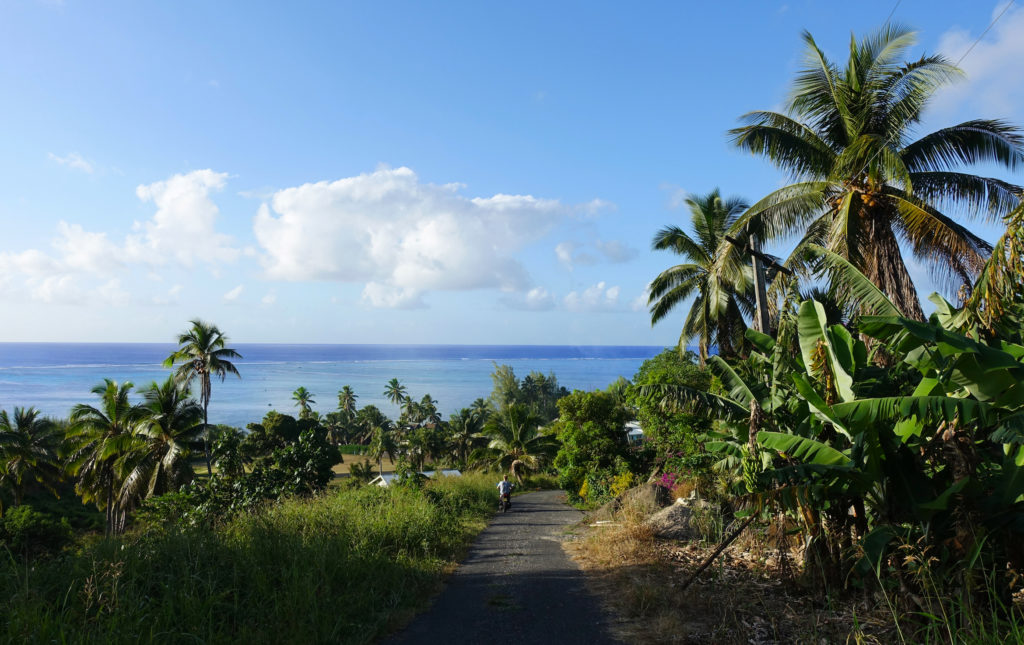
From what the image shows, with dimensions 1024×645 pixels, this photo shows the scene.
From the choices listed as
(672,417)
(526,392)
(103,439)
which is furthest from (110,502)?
(526,392)

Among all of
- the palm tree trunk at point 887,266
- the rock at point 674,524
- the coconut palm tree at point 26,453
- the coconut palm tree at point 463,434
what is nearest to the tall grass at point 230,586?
the rock at point 674,524

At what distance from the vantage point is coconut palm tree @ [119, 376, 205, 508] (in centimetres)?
2561

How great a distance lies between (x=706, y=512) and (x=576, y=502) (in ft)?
29.3

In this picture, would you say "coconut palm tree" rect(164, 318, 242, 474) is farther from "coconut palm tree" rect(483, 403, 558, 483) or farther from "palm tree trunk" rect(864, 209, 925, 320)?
"palm tree trunk" rect(864, 209, 925, 320)

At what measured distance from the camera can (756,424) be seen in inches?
A: 290

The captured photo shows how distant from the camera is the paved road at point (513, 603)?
21.9 feet

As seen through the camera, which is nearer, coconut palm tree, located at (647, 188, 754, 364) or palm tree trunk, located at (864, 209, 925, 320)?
palm tree trunk, located at (864, 209, 925, 320)

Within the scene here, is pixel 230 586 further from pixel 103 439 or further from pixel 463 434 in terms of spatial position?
pixel 463 434

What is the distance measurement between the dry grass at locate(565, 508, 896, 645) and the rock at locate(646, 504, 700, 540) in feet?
1.63

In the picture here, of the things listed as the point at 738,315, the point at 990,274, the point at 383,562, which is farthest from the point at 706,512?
the point at 738,315

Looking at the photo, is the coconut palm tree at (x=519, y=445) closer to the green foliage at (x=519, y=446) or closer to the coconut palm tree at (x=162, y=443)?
the green foliage at (x=519, y=446)

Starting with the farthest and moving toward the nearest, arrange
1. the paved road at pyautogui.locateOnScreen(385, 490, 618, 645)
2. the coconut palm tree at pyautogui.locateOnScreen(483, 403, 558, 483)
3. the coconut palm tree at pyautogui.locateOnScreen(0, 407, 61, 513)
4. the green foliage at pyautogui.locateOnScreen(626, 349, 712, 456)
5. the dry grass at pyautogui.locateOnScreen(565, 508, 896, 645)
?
the coconut palm tree at pyautogui.locateOnScreen(0, 407, 61, 513) → the coconut palm tree at pyautogui.locateOnScreen(483, 403, 558, 483) → the green foliage at pyautogui.locateOnScreen(626, 349, 712, 456) → the paved road at pyautogui.locateOnScreen(385, 490, 618, 645) → the dry grass at pyautogui.locateOnScreen(565, 508, 896, 645)

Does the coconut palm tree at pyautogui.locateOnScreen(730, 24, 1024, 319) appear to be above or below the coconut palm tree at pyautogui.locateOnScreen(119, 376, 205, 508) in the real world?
above

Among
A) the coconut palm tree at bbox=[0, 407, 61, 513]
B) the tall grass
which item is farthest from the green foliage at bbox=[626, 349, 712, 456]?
the coconut palm tree at bbox=[0, 407, 61, 513]
